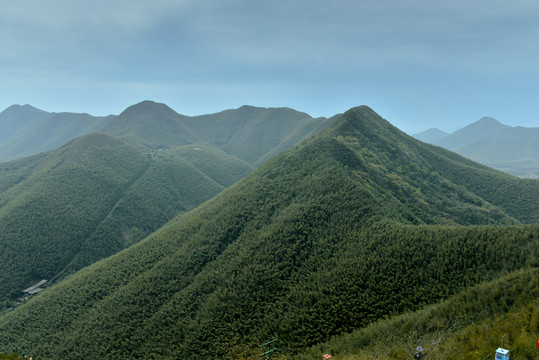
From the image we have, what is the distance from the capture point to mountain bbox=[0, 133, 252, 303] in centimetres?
7888

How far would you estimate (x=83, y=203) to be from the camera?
10256 centimetres

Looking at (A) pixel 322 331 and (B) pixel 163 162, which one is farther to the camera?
(B) pixel 163 162

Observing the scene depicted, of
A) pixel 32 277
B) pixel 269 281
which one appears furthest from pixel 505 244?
pixel 32 277

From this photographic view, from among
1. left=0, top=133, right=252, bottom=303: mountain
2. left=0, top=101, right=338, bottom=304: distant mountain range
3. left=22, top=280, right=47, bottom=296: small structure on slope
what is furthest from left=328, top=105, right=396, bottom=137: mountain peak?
left=22, top=280, right=47, bottom=296: small structure on slope

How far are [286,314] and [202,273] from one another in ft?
64.6

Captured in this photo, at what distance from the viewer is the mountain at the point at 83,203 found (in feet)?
259

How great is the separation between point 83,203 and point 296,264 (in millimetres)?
94041

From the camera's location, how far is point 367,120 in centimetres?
9712

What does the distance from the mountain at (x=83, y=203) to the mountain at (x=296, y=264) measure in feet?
85.0

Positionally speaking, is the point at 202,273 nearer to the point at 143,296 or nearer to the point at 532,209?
the point at 143,296

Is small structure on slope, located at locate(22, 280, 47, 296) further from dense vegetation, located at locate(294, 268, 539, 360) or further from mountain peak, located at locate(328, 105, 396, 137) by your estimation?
mountain peak, located at locate(328, 105, 396, 137)

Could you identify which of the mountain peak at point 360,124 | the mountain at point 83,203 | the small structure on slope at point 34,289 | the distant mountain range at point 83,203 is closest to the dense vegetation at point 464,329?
the mountain peak at point 360,124

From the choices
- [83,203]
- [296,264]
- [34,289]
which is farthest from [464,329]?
[83,203]

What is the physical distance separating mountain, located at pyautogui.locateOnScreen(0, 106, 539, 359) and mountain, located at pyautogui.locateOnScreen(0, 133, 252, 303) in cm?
2591
